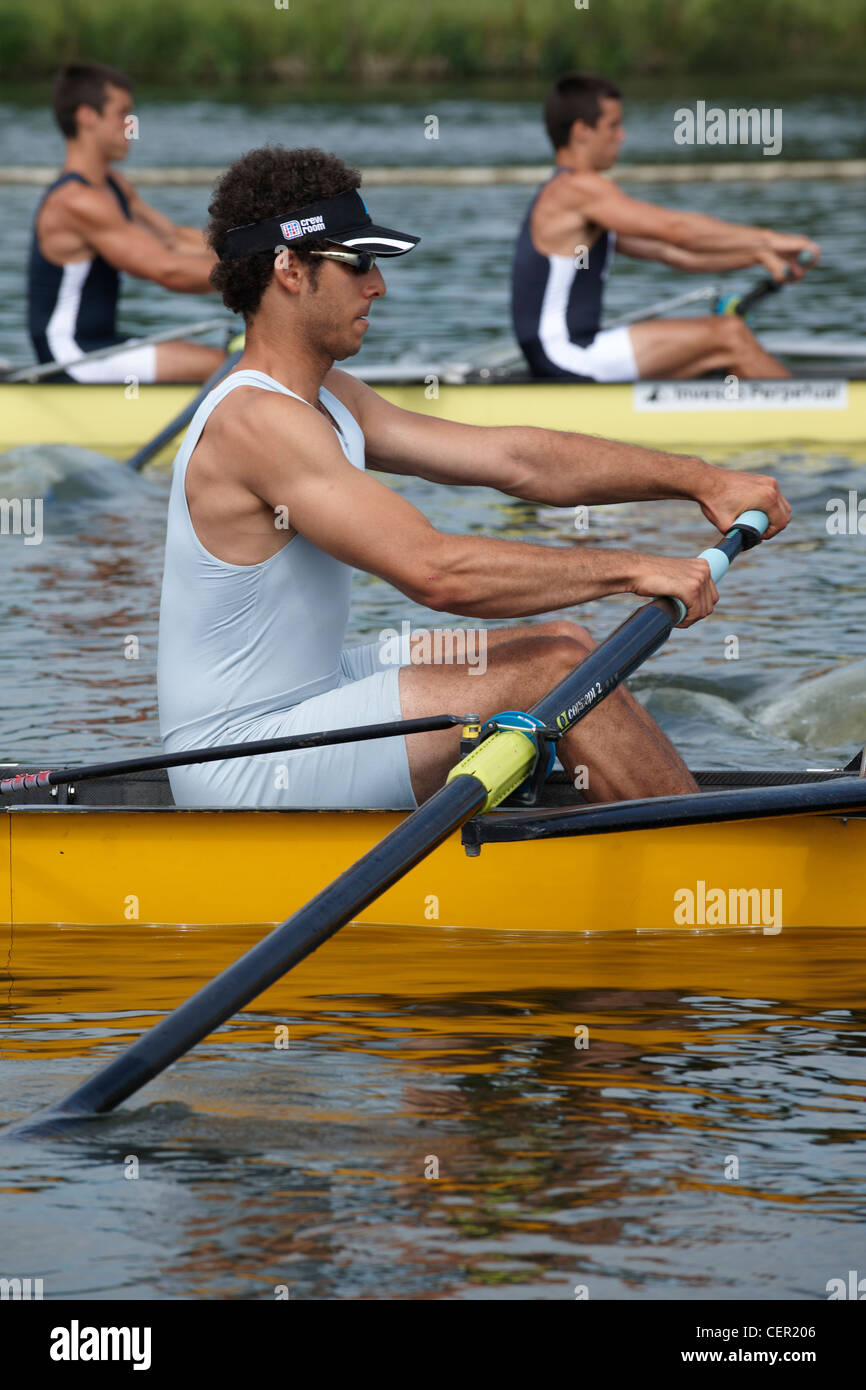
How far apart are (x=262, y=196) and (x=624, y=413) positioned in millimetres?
5838

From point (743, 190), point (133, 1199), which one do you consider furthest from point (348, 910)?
point (743, 190)

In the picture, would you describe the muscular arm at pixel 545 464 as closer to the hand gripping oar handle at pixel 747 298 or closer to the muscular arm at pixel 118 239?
the muscular arm at pixel 118 239

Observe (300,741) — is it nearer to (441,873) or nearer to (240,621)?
(240,621)

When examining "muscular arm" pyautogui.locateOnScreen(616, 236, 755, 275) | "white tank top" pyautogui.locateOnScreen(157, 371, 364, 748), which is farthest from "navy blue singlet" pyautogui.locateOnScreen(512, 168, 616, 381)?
"white tank top" pyautogui.locateOnScreen(157, 371, 364, 748)

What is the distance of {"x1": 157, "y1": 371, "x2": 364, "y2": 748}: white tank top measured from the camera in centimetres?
412

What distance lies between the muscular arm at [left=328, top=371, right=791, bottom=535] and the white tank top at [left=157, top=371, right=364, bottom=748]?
0.18 m

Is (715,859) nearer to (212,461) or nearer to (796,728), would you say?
(212,461)

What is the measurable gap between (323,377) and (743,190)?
18.1m

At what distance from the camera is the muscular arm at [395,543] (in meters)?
3.98

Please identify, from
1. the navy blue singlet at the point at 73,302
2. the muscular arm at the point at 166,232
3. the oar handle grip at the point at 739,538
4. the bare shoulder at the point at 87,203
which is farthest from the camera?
the muscular arm at the point at 166,232

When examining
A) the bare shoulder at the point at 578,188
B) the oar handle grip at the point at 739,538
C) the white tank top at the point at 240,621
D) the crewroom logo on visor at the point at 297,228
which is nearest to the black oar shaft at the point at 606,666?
the oar handle grip at the point at 739,538

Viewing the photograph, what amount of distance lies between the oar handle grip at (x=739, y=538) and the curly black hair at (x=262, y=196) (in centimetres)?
104

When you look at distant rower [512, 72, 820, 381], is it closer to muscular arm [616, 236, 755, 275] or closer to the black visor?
muscular arm [616, 236, 755, 275]
